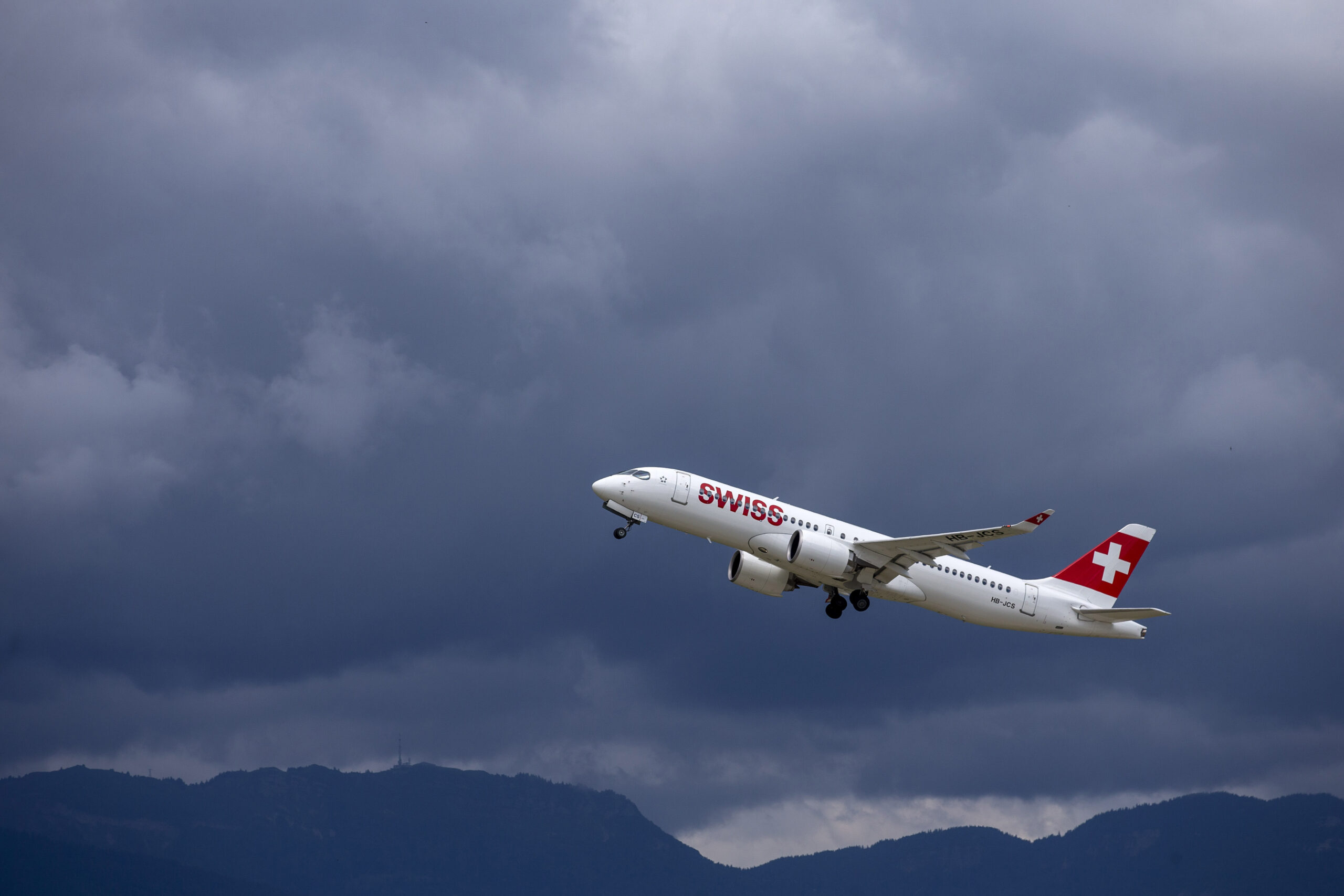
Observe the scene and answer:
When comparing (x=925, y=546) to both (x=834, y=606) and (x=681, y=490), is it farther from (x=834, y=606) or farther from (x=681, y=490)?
(x=681, y=490)

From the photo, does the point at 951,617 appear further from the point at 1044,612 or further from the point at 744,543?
the point at 744,543

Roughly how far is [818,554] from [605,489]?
41.4 feet

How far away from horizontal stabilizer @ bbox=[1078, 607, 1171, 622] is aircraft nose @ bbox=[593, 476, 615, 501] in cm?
3245

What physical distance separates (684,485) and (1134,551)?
36.3m

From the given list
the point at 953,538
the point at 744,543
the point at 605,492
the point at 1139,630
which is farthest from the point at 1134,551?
the point at 605,492

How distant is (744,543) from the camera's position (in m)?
78.2

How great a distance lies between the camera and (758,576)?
3342 inches

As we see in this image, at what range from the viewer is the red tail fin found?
91.1 metres

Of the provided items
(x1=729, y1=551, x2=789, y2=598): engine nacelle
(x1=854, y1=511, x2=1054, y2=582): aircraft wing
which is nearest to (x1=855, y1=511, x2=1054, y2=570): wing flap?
(x1=854, y1=511, x2=1054, y2=582): aircraft wing

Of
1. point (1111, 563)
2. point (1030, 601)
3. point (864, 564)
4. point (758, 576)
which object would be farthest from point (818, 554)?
point (1111, 563)

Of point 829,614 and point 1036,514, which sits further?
point 829,614

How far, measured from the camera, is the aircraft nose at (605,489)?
75.5 meters

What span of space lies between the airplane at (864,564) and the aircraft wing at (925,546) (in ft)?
0.24

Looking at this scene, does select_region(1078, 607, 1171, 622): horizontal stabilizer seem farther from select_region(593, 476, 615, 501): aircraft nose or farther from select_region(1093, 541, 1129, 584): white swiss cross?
select_region(593, 476, 615, 501): aircraft nose
